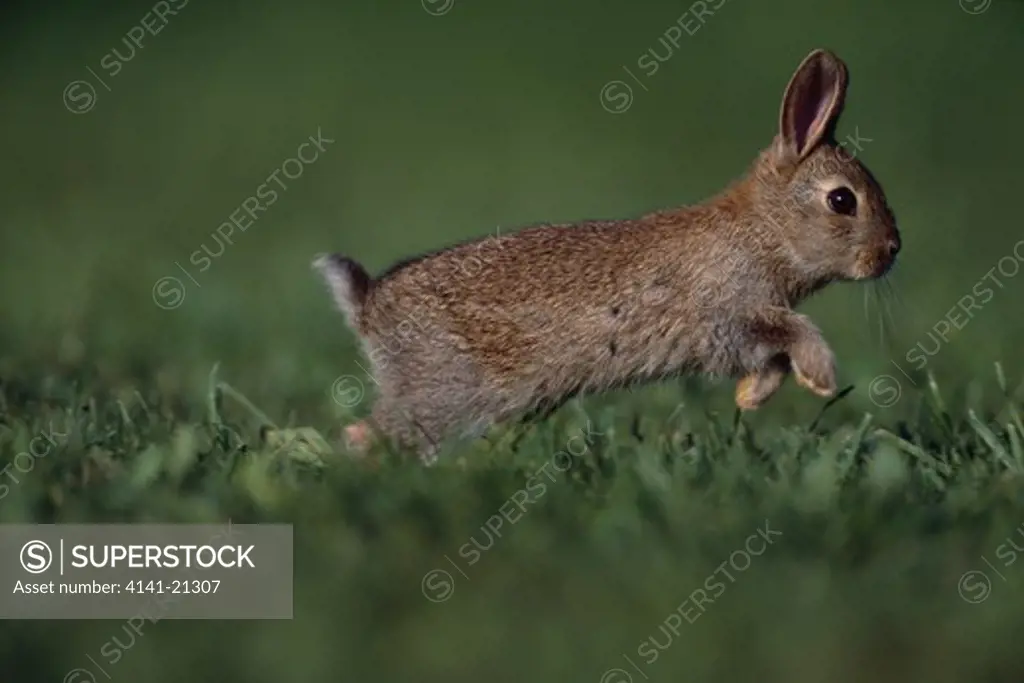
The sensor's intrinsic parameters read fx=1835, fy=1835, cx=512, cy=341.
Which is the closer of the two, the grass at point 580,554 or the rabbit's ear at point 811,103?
the grass at point 580,554

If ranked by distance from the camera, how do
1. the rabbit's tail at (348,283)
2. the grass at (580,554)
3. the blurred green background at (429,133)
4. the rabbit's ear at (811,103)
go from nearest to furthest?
the grass at (580,554) < the rabbit's ear at (811,103) < the rabbit's tail at (348,283) < the blurred green background at (429,133)

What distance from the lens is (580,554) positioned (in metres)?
4.56

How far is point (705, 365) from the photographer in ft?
19.4

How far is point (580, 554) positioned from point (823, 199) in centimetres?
190

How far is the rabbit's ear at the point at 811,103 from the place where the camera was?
5891 millimetres

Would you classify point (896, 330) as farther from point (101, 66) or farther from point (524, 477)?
point (101, 66)

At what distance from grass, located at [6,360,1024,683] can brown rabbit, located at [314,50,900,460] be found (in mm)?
274

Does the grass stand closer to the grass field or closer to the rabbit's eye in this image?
the grass field

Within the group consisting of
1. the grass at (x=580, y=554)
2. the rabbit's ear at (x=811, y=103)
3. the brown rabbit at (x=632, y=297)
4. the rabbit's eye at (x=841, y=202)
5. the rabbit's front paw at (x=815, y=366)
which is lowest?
the grass at (x=580, y=554)

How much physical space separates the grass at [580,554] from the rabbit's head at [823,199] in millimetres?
667

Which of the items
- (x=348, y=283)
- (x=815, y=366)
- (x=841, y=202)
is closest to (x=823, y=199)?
(x=841, y=202)

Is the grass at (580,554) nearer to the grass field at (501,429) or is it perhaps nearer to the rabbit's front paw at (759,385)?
the grass field at (501,429)

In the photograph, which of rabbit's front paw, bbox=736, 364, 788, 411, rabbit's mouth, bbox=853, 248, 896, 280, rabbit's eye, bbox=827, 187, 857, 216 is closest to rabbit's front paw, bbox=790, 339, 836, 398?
rabbit's front paw, bbox=736, 364, 788, 411

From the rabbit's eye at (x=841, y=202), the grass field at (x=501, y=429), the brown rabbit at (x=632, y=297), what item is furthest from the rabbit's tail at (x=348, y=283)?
the rabbit's eye at (x=841, y=202)
